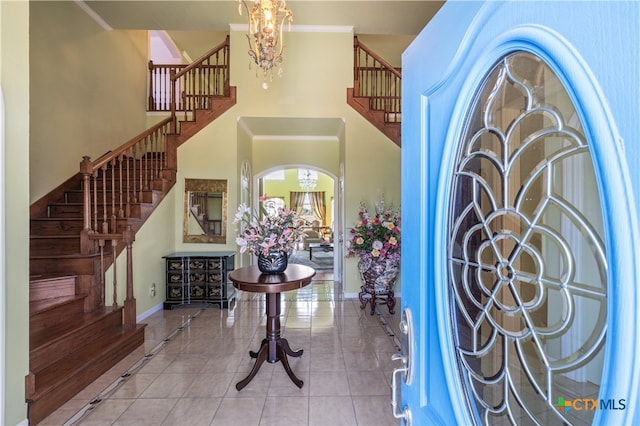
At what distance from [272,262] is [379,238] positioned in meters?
2.04

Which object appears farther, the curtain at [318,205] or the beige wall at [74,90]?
the curtain at [318,205]

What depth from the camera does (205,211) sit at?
4.88m

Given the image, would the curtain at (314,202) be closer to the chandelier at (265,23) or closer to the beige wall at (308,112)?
the beige wall at (308,112)

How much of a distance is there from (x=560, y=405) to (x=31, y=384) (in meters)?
2.83

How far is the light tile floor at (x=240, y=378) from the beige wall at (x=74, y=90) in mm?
2661

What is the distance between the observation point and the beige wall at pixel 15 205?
1.78 meters

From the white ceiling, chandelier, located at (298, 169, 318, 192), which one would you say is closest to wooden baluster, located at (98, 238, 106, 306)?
the white ceiling

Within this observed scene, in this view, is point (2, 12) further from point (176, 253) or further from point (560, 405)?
point (176, 253)

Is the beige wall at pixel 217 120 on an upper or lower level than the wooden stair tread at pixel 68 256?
upper

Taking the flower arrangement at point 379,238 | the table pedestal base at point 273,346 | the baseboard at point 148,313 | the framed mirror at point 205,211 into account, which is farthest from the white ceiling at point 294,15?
the table pedestal base at point 273,346

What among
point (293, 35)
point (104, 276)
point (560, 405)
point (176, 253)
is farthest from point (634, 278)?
point (293, 35)

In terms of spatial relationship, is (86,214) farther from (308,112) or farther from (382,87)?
(382,87)

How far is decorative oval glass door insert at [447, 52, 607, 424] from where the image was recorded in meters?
0.48

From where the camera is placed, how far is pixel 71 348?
2.51 metres
